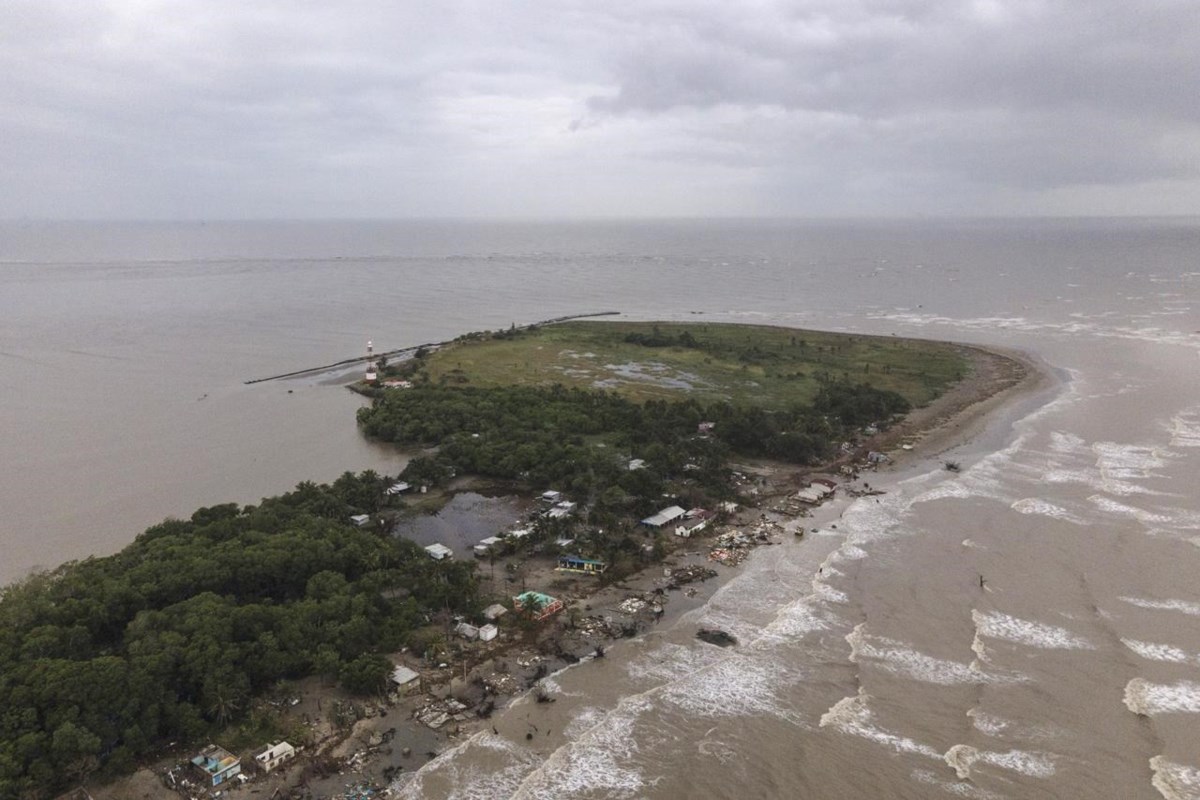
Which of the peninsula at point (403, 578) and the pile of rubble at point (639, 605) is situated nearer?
the peninsula at point (403, 578)

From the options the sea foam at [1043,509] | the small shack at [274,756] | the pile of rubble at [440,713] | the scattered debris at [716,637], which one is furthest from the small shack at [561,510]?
the sea foam at [1043,509]

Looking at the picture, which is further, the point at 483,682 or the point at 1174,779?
the point at 483,682

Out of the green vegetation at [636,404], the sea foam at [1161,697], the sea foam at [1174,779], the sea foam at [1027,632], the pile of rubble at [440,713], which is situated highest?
the green vegetation at [636,404]

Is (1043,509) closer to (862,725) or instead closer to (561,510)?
(862,725)

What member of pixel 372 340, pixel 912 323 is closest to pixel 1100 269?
pixel 912 323

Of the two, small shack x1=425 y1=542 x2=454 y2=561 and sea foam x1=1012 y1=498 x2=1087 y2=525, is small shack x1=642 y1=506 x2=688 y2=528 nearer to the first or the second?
small shack x1=425 y1=542 x2=454 y2=561

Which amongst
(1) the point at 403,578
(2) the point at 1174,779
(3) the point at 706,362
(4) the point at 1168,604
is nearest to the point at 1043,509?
(4) the point at 1168,604

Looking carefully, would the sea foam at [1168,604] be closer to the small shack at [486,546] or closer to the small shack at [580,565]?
the small shack at [580,565]
